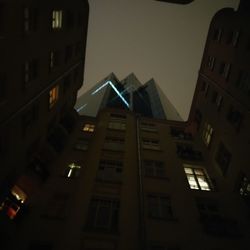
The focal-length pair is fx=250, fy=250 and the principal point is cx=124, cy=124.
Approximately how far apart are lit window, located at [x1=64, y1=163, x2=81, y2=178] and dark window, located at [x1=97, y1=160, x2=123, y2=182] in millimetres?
2203

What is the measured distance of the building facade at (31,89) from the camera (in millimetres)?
Answer: 13758

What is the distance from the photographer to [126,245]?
13.1m

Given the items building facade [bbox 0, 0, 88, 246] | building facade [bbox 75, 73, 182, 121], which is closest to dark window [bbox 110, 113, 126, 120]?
building facade [bbox 0, 0, 88, 246]

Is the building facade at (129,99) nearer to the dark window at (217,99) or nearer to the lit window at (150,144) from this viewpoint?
the lit window at (150,144)

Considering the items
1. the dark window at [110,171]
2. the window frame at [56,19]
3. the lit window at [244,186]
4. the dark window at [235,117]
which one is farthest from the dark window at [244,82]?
the window frame at [56,19]

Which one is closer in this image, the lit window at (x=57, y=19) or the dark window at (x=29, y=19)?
the dark window at (x=29, y=19)

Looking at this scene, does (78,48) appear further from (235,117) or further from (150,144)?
(235,117)

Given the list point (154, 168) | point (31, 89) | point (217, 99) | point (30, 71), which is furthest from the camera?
point (217, 99)

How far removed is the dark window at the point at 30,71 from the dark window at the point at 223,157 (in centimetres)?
1599

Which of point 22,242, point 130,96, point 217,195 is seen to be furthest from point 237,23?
point 130,96

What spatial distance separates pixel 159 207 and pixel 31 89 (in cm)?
1167

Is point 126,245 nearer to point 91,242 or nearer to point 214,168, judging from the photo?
point 91,242

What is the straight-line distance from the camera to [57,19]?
19266 mm

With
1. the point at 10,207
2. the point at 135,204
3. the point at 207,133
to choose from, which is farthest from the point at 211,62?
the point at 10,207
